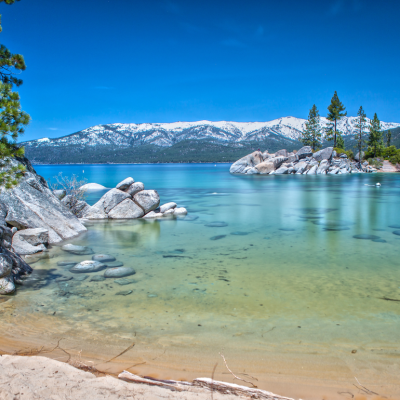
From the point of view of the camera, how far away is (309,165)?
268 feet

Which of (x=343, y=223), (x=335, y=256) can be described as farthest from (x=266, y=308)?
(x=343, y=223)

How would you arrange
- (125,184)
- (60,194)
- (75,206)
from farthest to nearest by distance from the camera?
(125,184)
(75,206)
(60,194)

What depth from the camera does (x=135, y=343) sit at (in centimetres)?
549

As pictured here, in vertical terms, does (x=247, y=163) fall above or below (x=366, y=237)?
above

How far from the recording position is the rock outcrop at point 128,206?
20141mm

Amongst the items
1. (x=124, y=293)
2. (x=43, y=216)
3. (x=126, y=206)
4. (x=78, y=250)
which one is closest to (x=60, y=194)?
(x=126, y=206)

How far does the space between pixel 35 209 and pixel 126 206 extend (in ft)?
23.6

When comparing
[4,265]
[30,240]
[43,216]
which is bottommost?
[30,240]

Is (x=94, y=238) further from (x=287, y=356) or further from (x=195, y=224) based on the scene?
(x=287, y=356)

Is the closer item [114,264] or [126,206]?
[114,264]

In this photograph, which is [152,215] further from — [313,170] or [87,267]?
[313,170]

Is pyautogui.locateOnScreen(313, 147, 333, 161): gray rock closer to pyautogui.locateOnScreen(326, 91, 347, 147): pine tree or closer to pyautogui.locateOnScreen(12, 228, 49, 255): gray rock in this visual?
pyautogui.locateOnScreen(326, 91, 347, 147): pine tree

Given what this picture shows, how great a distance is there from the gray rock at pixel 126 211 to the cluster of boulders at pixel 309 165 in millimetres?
66461

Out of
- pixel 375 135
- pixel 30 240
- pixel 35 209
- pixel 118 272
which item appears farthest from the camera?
pixel 375 135
